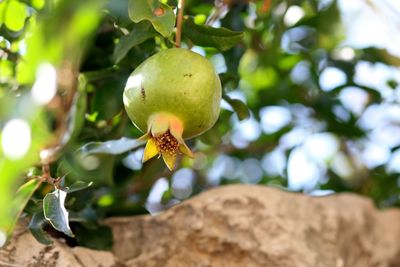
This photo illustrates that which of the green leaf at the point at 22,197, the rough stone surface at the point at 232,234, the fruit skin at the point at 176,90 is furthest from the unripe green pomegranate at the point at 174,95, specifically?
the rough stone surface at the point at 232,234

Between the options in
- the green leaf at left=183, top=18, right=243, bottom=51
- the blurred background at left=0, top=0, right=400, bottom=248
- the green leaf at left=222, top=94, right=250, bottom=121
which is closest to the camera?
the blurred background at left=0, top=0, right=400, bottom=248

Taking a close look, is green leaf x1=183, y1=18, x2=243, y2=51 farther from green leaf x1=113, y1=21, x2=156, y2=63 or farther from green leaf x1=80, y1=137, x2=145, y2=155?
green leaf x1=80, y1=137, x2=145, y2=155

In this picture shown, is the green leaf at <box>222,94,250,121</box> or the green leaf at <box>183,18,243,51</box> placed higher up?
the green leaf at <box>183,18,243,51</box>

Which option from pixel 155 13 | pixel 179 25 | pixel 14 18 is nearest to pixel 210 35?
pixel 179 25

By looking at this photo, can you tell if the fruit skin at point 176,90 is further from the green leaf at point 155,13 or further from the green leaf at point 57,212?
the green leaf at point 57,212

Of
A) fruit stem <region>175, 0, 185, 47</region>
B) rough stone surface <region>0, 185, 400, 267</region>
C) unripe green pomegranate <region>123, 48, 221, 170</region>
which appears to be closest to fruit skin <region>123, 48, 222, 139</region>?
unripe green pomegranate <region>123, 48, 221, 170</region>

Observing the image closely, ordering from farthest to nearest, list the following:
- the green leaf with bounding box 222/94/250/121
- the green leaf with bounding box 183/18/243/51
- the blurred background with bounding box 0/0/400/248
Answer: the green leaf with bounding box 222/94/250/121, the green leaf with bounding box 183/18/243/51, the blurred background with bounding box 0/0/400/248
